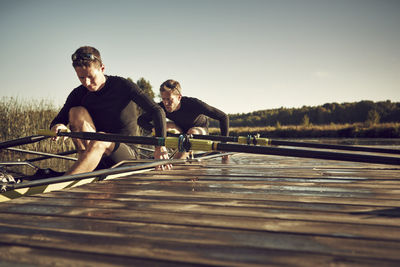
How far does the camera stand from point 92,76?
10.3 ft

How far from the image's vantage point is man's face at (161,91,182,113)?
492cm

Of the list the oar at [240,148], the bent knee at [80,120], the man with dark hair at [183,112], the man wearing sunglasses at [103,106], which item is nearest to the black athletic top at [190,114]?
the man with dark hair at [183,112]

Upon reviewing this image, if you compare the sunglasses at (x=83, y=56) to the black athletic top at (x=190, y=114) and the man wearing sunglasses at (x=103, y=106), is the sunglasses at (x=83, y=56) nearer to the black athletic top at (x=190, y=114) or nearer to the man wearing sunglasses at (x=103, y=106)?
the man wearing sunglasses at (x=103, y=106)

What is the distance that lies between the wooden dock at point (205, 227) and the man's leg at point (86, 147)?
0.47 metres

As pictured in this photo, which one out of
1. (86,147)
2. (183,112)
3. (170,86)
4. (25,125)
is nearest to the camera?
(86,147)

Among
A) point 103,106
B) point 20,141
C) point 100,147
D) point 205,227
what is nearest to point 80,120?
point 103,106

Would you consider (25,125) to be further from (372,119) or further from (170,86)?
(372,119)

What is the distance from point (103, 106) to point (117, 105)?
167 millimetres

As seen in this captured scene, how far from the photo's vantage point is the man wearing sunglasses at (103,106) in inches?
122

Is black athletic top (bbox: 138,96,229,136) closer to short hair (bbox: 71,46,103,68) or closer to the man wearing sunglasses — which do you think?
the man wearing sunglasses

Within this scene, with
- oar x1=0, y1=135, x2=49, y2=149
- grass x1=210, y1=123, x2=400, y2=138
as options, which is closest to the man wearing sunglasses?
oar x1=0, y1=135, x2=49, y2=149

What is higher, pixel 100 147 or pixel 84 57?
pixel 84 57

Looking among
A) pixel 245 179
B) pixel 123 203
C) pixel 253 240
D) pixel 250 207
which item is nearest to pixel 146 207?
pixel 123 203

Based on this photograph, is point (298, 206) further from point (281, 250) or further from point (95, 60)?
point (95, 60)
